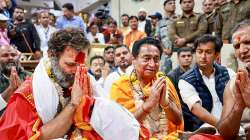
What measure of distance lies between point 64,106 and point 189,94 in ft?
4.88

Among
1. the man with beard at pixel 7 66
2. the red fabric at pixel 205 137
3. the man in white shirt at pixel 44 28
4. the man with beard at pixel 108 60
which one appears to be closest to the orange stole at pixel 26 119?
the red fabric at pixel 205 137

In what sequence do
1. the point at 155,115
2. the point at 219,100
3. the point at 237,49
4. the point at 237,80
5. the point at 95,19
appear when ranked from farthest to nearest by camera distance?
the point at 95,19 < the point at 219,100 < the point at 155,115 < the point at 237,49 < the point at 237,80

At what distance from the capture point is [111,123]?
9.91 ft

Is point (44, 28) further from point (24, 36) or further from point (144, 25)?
point (144, 25)

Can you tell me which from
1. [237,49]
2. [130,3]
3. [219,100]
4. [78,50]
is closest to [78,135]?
[78,50]

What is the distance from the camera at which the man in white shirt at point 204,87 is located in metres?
4.14

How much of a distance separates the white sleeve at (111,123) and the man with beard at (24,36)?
5.32 m

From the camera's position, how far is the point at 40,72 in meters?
3.06

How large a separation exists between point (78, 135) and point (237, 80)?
1.11 m

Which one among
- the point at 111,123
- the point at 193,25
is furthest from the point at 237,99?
the point at 193,25

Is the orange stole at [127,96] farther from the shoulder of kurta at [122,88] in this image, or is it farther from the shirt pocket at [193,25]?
the shirt pocket at [193,25]

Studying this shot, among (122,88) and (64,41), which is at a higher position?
(64,41)

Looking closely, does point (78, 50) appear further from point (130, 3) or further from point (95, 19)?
point (130, 3)

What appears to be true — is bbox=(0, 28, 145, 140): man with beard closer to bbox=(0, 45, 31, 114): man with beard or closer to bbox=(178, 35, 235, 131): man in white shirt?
bbox=(178, 35, 235, 131): man in white shirt
